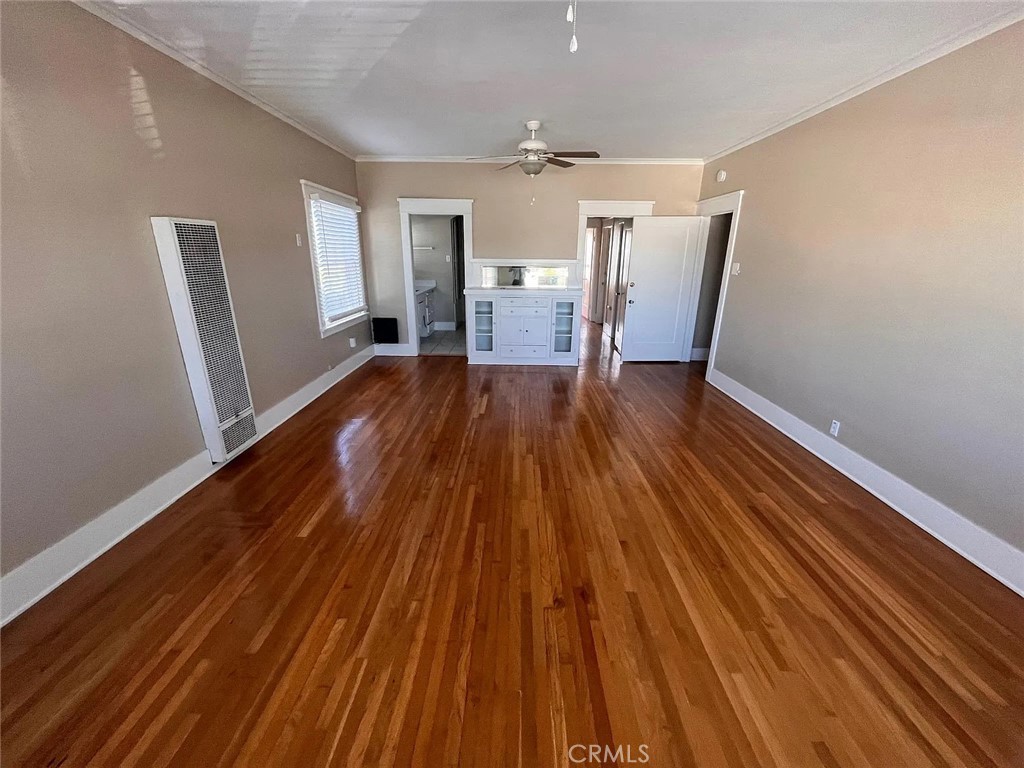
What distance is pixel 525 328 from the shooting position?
5.49 m

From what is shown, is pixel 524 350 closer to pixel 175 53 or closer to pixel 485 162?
pixel 485 162

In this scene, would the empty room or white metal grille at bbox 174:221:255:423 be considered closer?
the empty room

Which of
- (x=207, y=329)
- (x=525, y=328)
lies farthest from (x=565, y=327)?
(x=207, y=329)

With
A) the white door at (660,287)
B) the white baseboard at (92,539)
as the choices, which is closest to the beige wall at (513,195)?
the white door at (660,287)

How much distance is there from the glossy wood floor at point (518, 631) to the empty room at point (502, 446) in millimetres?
15

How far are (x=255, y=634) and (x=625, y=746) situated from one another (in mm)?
1488

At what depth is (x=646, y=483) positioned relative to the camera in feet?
9.02

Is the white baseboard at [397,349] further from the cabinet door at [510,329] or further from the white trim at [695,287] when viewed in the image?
the white trim at [695,287]

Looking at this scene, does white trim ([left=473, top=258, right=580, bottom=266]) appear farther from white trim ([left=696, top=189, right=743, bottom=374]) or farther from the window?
white trim ([left=696, top=189, right=743, bottom=374])

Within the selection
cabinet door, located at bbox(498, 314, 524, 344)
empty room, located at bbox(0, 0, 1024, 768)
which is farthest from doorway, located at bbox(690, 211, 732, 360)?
cabinet door, located at bbox(498, 314, 524, 344)

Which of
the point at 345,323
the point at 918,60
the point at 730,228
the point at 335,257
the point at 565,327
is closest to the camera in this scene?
the point at 918,60

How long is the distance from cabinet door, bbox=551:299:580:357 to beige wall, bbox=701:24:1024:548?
2418 mm

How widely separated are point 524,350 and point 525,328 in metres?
0.32

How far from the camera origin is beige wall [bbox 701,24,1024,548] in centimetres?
196
